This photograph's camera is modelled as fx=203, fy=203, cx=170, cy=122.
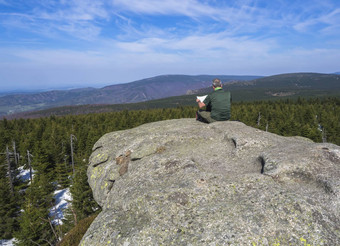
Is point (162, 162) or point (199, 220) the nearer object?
point (199, 220)

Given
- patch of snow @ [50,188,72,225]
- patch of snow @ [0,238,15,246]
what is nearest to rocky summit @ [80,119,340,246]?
patch of snow @ [0,238,15,246]

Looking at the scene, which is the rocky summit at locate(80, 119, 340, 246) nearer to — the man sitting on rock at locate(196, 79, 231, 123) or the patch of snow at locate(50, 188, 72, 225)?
the man sitting on rock at locate(196, 79, 231, 123)

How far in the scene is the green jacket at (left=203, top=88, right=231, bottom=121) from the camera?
12633mm

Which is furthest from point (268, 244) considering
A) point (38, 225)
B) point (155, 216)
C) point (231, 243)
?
point (38, 225)

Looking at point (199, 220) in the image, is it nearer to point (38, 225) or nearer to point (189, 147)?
point (189, 147)

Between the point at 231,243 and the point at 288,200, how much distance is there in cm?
216

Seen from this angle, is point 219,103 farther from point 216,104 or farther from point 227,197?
point 227,197

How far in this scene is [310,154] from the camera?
7.80m

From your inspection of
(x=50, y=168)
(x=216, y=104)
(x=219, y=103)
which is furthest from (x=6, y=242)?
(x=219, y=103)

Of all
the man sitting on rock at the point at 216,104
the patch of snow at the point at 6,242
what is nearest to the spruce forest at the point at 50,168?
the patch of snow at the point at 6,242

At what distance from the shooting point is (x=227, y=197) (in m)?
6.37

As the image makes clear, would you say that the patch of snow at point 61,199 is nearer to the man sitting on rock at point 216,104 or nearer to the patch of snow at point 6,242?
the patch of snow at point 6,242

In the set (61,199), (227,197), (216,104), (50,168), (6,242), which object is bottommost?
(6,242)

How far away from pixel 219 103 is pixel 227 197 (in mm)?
7696
